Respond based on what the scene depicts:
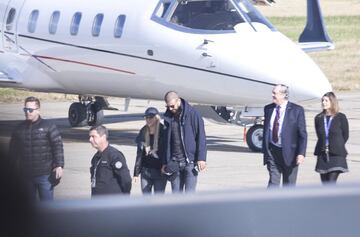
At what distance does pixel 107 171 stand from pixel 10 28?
35.0 feet

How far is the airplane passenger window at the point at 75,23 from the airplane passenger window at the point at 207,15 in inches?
83.1

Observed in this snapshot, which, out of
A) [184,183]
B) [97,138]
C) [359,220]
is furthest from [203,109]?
[359,220]

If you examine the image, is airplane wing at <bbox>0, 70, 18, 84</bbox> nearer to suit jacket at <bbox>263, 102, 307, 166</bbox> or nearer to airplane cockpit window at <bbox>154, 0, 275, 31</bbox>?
airplane cockpit window at <bbox>154, 0, 275, 31</bbox>

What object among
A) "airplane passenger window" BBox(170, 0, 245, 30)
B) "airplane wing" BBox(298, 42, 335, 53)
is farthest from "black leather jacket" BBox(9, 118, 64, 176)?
"airplane wing" BBox(298, 42, 335, 53)

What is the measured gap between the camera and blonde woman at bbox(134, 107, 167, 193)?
10.5 metres

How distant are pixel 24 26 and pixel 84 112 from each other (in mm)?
2457

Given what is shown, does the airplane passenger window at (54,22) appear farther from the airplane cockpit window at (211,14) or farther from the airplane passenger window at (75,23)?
the airplane cockpit window at (211,14)

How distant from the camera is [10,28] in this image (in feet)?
63.5

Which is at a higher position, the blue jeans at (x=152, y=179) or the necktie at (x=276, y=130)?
the necktie at (x=276, y=130)

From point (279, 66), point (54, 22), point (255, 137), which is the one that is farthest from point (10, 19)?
point (279, 66)

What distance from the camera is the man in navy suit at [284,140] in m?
11.0

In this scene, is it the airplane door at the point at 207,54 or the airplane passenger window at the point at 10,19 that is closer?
the airplane door at the point at 207,54

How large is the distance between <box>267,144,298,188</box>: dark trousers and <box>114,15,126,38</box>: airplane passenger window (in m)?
6.87

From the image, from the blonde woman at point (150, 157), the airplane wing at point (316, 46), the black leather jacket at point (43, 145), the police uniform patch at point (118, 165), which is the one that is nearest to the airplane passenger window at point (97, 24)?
the airplane wing at point (316, 46)
